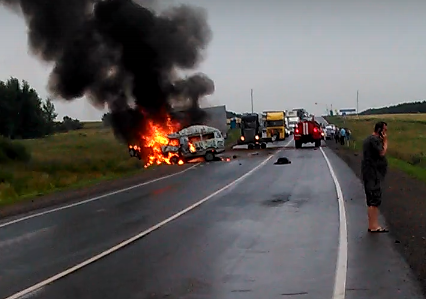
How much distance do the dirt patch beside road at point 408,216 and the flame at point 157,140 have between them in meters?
19.2

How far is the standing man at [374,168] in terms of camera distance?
35.8ft

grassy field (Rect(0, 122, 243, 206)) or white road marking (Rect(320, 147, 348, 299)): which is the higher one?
white road marking (Rect(320, 147, 348, 299))

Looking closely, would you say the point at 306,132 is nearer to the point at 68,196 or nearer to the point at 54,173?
the point at 54,173

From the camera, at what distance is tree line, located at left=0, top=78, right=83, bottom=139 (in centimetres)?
7806

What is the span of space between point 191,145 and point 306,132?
565 inches

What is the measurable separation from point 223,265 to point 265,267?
0.56 metres

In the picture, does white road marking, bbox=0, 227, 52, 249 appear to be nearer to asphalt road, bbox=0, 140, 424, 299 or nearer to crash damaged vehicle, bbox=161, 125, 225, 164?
asphalt road, bbox=0, 140, 424, 299

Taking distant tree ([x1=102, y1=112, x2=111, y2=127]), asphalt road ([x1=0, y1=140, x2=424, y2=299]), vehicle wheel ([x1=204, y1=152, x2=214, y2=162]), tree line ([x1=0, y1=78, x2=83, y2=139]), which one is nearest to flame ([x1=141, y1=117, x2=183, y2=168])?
vehicle wheel ([x1=204, y1=152, x2=214, y2=162])

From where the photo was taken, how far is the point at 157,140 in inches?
1575

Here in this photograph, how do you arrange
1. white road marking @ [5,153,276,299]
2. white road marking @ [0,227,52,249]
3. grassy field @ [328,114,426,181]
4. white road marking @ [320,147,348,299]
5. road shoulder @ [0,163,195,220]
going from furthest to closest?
grassy field @ [328,114,426,181] → road shoulder @ [0,163,195,220] → white road marking @ [0,227,52,249] → white road marking @ [5,153,276,299] → white road marking @ [320,147,348,299]

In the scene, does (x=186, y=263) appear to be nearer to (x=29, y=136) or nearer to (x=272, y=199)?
(x=272, y=199)

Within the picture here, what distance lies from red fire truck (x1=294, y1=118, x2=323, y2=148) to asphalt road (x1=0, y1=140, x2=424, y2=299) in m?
31.8

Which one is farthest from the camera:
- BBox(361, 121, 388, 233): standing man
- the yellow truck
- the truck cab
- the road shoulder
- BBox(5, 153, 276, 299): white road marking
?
the yellow truck

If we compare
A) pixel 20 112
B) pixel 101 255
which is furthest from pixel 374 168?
pixel 20 112
